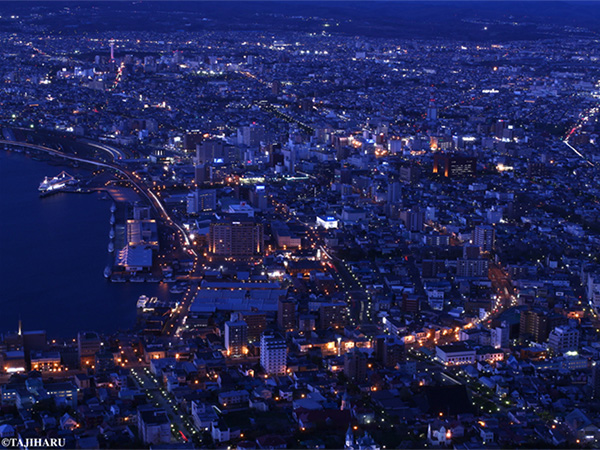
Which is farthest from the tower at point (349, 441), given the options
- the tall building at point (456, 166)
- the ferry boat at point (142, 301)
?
the tall building at point (456, 166)

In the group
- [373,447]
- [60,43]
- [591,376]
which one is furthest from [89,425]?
[60,43]

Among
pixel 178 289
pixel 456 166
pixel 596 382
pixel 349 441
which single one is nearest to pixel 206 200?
pixel 178 289

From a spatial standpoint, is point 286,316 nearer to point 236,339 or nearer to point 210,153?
point 236,339

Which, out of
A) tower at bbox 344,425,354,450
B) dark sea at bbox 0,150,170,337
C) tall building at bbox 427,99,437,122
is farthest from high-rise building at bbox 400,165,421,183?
tower at bbox 344,425,354,450

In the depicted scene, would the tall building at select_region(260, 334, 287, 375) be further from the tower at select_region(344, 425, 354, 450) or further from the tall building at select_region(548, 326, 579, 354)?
the tall building at select_region(548, 326, 579, 354)

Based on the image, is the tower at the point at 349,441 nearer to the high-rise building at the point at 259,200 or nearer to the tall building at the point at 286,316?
the tall building at the point at 286,316
